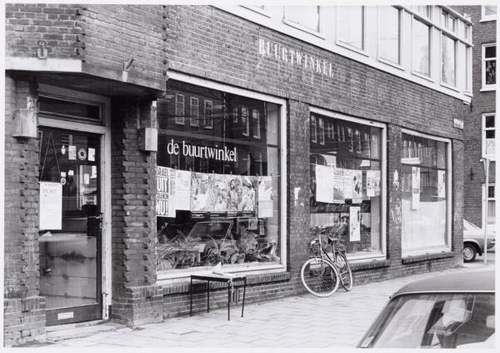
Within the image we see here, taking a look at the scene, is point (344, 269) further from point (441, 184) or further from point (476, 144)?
point (476, 144)

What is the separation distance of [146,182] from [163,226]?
0.97m

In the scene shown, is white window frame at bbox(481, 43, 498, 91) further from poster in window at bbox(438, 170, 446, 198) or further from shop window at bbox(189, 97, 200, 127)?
shop window at bbox(189, 97, 200, 127)

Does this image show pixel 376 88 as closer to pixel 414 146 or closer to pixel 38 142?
pixel 414 146

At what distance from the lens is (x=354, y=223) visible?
14945 millimetres

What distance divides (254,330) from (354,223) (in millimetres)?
6270

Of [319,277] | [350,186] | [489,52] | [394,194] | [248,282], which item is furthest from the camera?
[489,52]

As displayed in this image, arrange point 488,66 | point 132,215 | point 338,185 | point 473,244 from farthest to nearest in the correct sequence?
point 488,66 → point 473,244 → point 338,185 → point 132,215

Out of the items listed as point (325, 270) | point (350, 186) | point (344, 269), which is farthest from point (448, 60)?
point (325, 270)

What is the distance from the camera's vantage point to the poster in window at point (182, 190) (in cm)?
1030

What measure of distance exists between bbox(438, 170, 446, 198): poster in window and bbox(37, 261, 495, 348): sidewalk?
7916 millimetres

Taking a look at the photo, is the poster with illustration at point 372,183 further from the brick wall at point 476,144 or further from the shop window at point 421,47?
the brick wall at point 476,144

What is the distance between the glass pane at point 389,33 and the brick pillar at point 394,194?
1648mm

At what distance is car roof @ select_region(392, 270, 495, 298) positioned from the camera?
4422 mm

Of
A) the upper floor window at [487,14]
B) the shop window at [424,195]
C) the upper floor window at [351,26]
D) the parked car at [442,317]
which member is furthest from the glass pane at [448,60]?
the parked car at [442,317]
